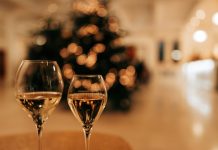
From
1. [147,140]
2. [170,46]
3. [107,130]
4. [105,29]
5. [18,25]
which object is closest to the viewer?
[147,140]

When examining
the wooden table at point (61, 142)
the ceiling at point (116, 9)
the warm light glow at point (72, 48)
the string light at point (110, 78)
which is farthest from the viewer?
the ceiling at point (116, 9)

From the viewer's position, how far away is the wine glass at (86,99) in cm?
58

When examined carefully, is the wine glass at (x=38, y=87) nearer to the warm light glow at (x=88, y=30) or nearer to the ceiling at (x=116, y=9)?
the warm light glow at (x=88, y=30)

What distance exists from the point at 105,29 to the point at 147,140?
6.31 feet

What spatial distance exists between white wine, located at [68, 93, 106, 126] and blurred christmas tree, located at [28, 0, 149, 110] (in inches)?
136

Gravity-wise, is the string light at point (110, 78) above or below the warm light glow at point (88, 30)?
below

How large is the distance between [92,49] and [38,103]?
359 centimetres

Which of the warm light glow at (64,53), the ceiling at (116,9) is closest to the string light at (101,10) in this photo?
the warm light glow at (64,53)

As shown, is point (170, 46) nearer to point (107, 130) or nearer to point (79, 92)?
point (107, 130)

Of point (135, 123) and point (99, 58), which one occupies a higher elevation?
point (99, 58)

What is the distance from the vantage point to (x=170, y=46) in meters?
17.1

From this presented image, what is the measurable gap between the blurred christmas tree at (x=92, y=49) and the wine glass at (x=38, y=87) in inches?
→ 135

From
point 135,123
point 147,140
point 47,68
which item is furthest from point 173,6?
point 47,68

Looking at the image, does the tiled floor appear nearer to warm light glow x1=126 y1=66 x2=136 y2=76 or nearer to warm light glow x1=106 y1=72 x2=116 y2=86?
warm light glow x1=106 y1=72 x2=116 y2=86
